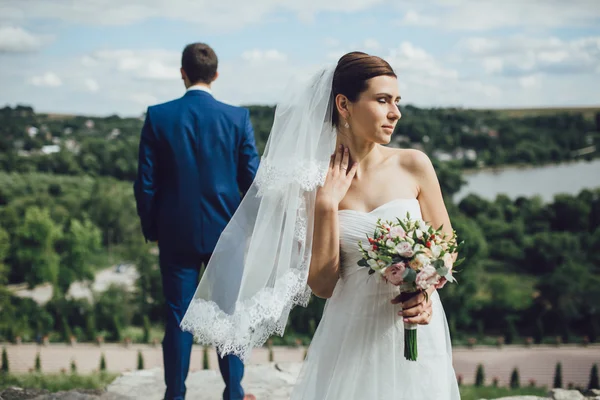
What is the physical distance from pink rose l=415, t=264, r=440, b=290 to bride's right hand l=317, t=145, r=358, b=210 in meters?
0.44

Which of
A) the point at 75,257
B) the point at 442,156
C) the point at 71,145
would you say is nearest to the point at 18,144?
the point at 71,145

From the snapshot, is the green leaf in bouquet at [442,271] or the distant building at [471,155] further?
the distant building at [471,155]

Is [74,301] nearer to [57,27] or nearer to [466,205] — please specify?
[57,27]

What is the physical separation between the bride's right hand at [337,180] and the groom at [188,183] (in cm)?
98

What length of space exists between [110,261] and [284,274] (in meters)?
49.9

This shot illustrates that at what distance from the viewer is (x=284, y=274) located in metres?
2.46

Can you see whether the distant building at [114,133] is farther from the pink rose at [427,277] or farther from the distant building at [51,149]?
the pink rose at [427,277]

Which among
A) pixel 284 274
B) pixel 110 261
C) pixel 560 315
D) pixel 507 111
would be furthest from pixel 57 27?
pixel 507 111

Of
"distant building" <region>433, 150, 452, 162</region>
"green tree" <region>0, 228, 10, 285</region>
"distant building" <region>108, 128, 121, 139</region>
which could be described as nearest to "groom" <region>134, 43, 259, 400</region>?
"green tree" <region>0, 228, 10, 285</region>

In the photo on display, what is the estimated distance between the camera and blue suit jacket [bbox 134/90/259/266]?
3.30 meters

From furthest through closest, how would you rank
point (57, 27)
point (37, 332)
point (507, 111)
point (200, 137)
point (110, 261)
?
point (507, 111)
point (110, 261)
point (57, 27)
point (37, 332)
point (200, 137)

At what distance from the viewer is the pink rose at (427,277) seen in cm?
212

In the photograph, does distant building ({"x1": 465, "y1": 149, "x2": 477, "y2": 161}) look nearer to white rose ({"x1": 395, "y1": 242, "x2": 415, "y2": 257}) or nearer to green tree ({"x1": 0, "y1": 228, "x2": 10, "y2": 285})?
green tree ({"x1": 0, "y1": 228, "x2": 10, "y2": 285})

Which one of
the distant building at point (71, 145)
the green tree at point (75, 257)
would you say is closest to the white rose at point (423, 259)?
the green tree at point (75, 257)
